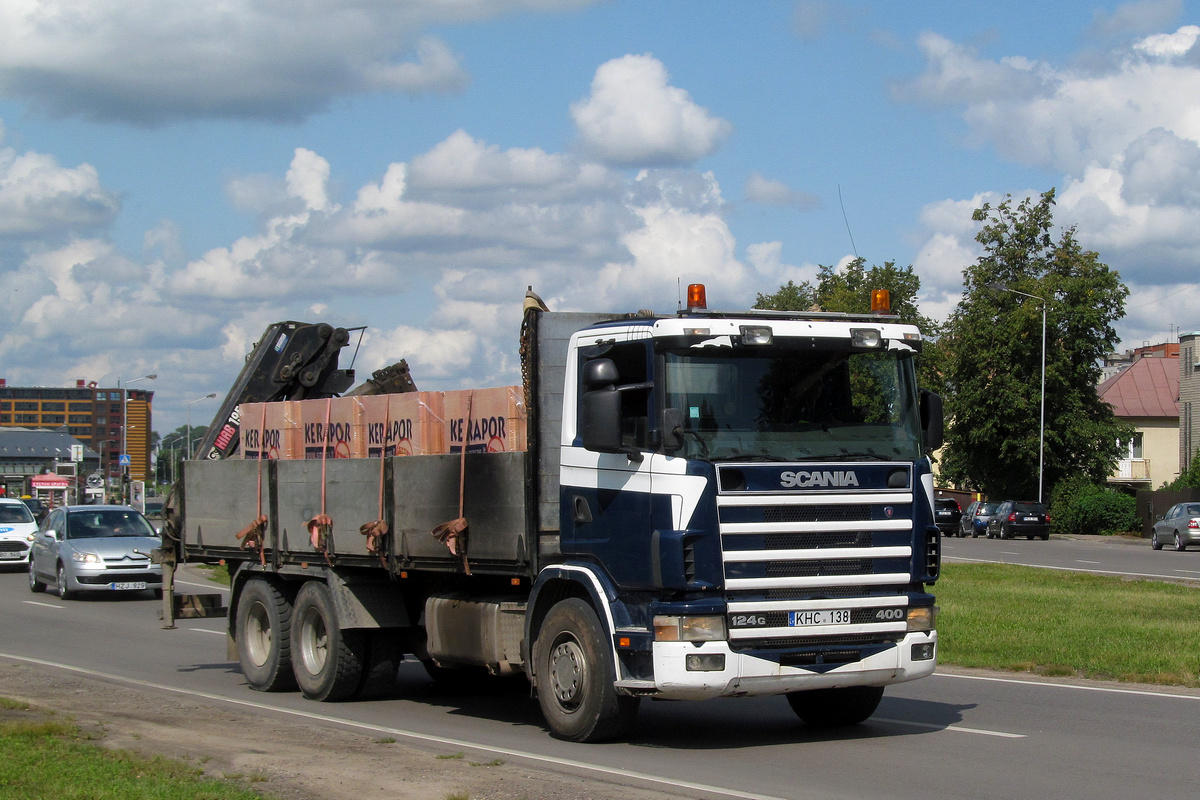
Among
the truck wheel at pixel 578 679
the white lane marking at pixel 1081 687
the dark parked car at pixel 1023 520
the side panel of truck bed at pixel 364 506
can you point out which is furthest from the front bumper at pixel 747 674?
the dark parked car at pixel 1023 520

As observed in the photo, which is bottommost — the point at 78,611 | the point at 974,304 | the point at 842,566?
the point at 78,611

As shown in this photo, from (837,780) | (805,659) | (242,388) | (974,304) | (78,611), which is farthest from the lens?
(974,304)

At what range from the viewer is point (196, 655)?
15.8 metres

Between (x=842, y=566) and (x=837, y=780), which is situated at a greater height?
(x=842, y=566)

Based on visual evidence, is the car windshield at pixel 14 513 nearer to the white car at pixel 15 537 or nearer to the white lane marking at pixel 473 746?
the white car at pixel 15 537

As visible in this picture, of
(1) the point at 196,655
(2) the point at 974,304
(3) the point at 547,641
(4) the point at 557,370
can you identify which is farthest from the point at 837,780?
(2) the point at 974,304

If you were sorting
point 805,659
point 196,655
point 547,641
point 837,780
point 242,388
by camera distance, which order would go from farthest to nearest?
point 196,655
point 242,388
point 547,641
point 805,659
point 837,780

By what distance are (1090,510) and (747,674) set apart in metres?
56.5

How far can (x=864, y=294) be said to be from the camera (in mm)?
68438

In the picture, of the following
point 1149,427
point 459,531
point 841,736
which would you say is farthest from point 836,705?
point 1149,427

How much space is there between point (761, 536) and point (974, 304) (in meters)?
62.4

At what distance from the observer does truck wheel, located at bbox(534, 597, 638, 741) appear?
28.8 feet

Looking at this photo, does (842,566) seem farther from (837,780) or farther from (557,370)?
(557,370)

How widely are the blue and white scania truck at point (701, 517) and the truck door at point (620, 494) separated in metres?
0.01
